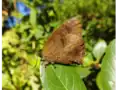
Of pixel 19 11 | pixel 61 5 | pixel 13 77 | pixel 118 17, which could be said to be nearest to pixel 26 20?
pixel 19 11

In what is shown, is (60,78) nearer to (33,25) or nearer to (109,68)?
(109,68)

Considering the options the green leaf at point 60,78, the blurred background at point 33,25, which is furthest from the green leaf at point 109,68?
the blurred background at point 33,25

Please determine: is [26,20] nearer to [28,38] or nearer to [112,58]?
[28,38]

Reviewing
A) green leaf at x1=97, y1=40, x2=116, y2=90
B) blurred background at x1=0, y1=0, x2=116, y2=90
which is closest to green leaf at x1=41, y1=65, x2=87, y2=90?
green leaf at x1=97, y1=40, x2=116, y2=90

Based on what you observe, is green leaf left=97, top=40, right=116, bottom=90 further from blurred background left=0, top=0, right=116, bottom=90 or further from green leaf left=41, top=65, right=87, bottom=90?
blurred background left=0, top=0, right=116, bottom=90

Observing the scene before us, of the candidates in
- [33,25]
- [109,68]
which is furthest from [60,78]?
[33,25]

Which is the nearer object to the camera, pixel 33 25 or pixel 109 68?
pixel 109 68

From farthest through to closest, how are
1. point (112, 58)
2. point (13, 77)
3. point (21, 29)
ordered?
point (21, 29) → point (13, 77) → point (112, 58)
